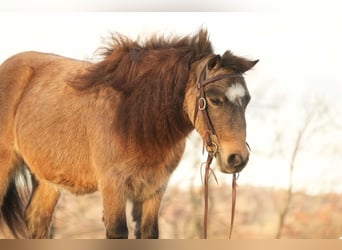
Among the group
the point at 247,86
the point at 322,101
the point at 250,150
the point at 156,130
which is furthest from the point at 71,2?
the point at 322,101

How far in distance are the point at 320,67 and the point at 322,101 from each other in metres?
0.15

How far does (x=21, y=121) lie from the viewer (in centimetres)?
234

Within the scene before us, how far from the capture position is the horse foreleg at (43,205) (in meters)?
2.32

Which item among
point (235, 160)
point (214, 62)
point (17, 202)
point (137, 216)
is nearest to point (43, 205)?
point (17, 202)

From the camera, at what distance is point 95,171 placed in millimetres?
2213

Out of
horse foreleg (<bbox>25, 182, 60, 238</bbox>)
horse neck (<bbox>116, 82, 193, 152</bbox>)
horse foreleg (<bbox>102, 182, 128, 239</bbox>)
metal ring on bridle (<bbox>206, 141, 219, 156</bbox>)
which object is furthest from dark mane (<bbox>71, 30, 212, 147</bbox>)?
horse foreleg (<bbox>25, 182, 60, 238</bbox>)

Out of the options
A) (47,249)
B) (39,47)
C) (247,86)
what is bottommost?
(47,249)

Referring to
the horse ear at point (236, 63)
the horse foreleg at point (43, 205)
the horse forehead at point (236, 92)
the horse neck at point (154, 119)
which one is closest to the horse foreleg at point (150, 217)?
the horse neck at point (154, 119)

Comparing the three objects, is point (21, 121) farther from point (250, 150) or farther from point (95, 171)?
point (250, 150)

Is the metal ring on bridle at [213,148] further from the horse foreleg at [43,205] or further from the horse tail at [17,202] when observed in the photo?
the horse tail at [17,202]

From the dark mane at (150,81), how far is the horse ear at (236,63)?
0.08m

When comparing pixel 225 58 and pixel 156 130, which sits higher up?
pixel 225 58

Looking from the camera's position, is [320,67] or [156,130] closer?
[156,130]

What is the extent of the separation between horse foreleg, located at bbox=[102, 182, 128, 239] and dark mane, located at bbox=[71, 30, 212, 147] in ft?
0.75
